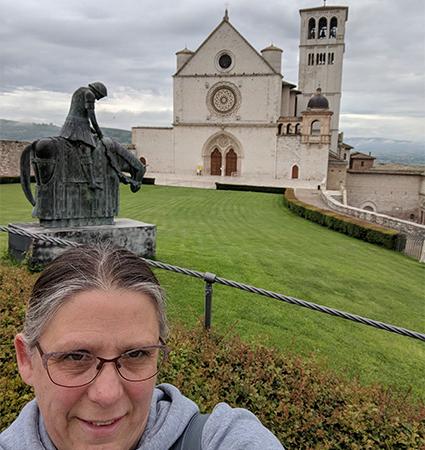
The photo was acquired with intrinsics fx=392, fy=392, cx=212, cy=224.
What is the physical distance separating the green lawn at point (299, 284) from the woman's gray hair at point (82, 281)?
92.7 inches

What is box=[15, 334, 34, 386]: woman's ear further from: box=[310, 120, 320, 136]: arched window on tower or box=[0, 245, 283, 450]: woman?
box=[310, 120, 320, 136]: arched window on tower

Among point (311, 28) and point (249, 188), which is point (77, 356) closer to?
point (249, 188)

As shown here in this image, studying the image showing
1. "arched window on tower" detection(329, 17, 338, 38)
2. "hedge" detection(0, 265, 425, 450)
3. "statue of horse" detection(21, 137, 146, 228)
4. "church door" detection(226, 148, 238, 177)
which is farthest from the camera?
"arched window on tower" detection(329, 17, 338, 38)

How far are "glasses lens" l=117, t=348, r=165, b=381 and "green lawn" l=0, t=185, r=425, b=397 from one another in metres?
2.32

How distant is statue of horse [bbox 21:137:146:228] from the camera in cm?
650

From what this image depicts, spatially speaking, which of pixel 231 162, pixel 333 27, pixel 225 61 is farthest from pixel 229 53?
pixel 333 27

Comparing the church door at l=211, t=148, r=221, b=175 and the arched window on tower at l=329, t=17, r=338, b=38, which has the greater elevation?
the arched window on tower at l=329, t=17, r=338, b=38

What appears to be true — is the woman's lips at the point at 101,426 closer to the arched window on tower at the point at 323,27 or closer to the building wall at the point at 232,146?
the building wall at the point at 232,146

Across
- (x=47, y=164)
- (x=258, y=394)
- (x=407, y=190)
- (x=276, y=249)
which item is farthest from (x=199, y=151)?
(x=258, y=394)

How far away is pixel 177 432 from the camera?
4.54 feet

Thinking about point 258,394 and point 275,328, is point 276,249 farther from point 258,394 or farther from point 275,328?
point 258,394

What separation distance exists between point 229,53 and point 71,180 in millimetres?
37494

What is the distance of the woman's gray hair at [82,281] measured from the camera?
127cm

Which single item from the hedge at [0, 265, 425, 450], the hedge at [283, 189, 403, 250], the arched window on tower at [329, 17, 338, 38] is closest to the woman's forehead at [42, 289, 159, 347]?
the hedge at [0, 265, 425, 450]
